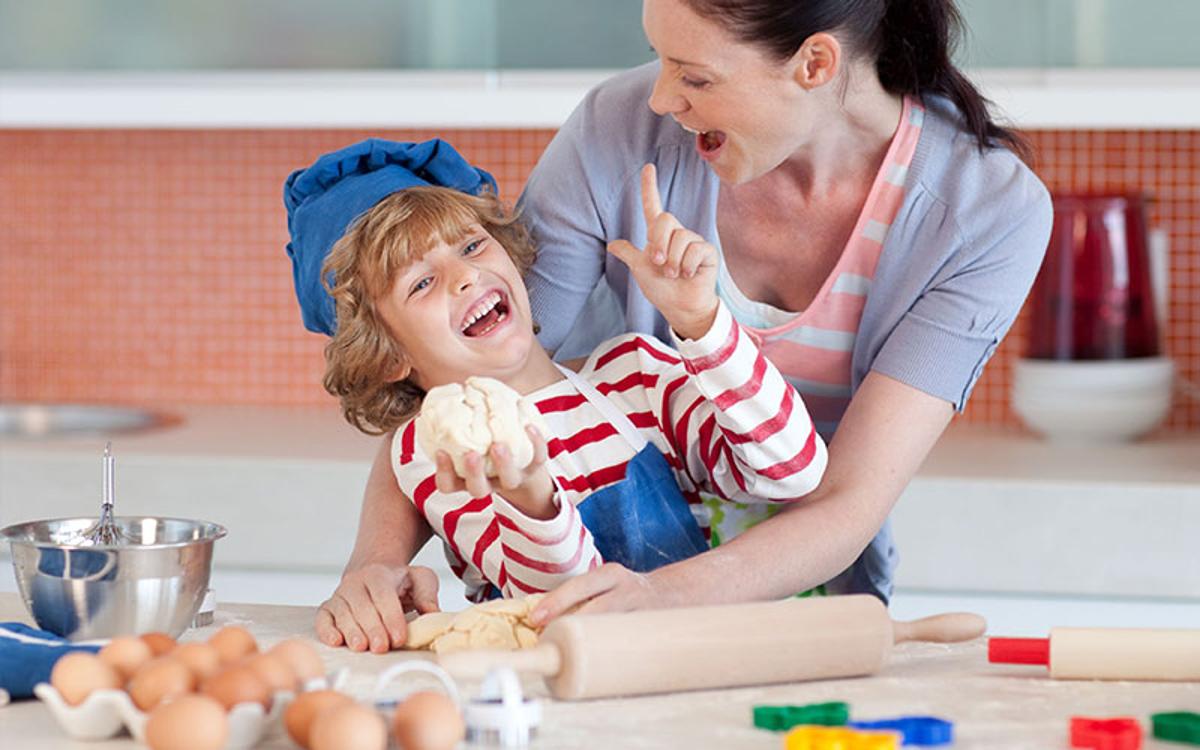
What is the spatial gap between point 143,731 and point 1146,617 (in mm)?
1718

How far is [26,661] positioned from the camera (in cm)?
111

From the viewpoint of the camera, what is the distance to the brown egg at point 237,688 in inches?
38.2

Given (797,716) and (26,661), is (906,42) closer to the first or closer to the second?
(797,716)

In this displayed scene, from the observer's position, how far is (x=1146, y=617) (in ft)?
7.65

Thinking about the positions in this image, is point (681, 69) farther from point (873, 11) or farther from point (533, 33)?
point (533, 33)

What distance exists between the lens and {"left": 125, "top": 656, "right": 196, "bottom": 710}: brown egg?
3.24ft

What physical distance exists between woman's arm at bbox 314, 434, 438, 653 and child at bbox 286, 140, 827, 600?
2 cm

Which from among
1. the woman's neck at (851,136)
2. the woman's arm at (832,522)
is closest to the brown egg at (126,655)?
the woman's arm at (832,522)

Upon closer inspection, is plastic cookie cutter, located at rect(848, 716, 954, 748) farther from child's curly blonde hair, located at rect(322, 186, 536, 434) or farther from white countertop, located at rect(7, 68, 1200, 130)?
white countertop, located at rect(7, 68, 1200, 130)

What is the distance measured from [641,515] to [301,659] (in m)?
0.54

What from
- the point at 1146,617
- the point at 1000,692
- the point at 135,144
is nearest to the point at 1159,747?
the point at 1000,692

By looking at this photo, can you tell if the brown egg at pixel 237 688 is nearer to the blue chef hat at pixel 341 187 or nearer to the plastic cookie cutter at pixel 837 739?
the plastic cookie cutter at pixel 837 739

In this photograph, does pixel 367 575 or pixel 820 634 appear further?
pixel 367 575

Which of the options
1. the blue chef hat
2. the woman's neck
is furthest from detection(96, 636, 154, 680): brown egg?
the woman's neck
